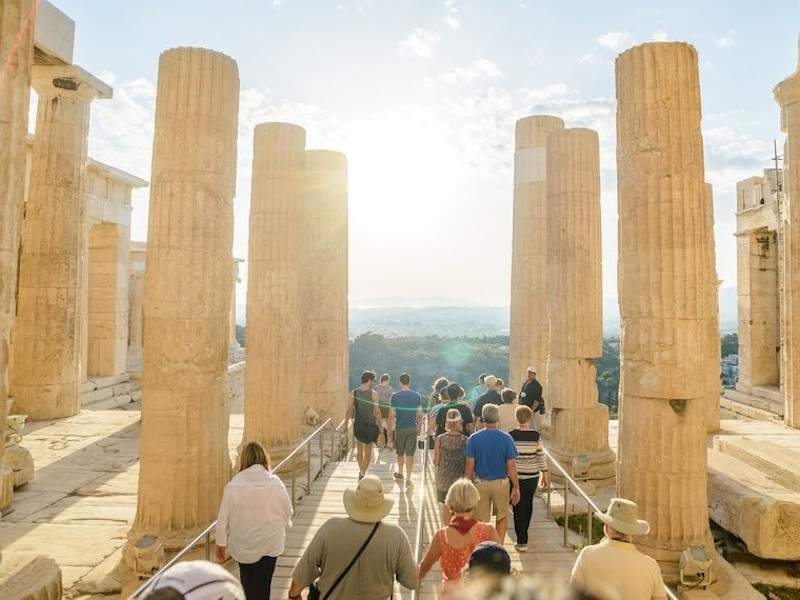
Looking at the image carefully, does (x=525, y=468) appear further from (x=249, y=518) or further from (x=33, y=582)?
(x=33, y=582)

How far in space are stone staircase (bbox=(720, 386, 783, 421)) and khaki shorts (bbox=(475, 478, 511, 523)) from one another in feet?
49.8

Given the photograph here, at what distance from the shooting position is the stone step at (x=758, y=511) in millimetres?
7121

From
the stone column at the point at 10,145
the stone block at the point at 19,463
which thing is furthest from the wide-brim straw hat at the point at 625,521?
the stone block at the point at 19,463

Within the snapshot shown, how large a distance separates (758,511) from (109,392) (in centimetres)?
1941

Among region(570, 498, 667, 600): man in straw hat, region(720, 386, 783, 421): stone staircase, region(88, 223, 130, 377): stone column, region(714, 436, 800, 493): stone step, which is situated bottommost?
region(720, 386, 783, 421): stone staircase

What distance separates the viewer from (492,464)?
639 cm

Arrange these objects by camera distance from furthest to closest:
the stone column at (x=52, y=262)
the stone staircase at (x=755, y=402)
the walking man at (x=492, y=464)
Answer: the stone staircase at (x=755, y=402) → the stone column at (x=52, y=262) → the walking man at (x=492, y=464)

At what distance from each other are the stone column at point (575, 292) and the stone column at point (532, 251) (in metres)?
2.81

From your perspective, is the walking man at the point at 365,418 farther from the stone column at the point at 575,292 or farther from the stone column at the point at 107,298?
Answer: the stone column at the point at 107,298

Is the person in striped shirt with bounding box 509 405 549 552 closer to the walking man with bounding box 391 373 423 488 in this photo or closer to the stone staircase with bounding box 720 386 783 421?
the walking man with bounding box 391 373 423 488

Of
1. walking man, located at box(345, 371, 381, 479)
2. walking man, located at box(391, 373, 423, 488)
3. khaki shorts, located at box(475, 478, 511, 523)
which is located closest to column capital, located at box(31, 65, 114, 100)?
walking man, located at box(345, 371, 381, 479)

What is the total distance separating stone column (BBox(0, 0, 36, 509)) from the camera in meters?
4.08

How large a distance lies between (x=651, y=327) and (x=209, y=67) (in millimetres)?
6744

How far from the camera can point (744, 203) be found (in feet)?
72.6
